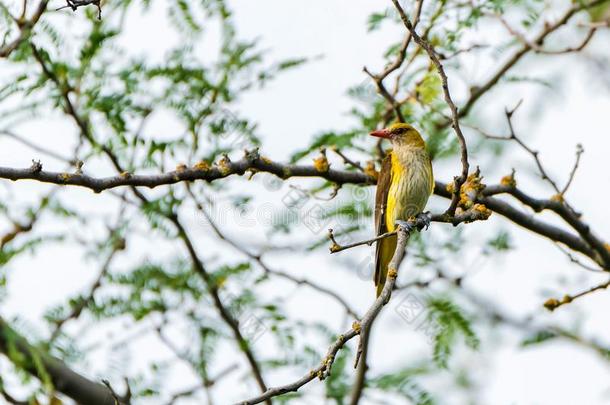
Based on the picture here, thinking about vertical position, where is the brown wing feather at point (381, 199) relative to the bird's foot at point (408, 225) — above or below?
above

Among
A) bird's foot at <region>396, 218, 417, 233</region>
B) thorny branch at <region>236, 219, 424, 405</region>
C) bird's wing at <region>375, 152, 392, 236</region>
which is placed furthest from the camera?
bird's wing at <region>375, 152, 392, 236</region>

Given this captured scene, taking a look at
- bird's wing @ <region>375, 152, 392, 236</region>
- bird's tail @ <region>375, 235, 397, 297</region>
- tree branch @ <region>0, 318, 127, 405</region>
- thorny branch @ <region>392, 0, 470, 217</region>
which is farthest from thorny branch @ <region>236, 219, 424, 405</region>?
bird's tail @ <region>375, 235, 397, 297</region>

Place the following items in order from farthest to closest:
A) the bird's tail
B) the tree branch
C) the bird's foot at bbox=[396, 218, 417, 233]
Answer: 1. the bird's tail
2. the bird's foot at bbox=[396, 218, 417, 233]
3. the tree branch

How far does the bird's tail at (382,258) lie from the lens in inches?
194

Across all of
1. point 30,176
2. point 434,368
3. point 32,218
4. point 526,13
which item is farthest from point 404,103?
point 30,176

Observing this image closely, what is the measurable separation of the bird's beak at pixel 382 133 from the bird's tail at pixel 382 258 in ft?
1.77

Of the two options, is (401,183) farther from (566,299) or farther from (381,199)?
(566,299)

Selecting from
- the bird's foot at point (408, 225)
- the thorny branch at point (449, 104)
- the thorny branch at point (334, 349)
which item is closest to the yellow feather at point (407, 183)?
the bird's foot at point (408, 225)

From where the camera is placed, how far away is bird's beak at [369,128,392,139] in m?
4.63

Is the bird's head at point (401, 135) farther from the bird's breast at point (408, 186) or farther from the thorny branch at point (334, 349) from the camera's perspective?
the thorny branch at point (334, 349)

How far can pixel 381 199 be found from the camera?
15.6ft

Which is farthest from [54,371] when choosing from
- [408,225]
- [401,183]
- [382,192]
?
[401,183]

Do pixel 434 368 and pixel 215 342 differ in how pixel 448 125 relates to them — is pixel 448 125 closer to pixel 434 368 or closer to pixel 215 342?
pixel 434 368

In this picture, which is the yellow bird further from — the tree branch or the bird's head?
the tree branch
